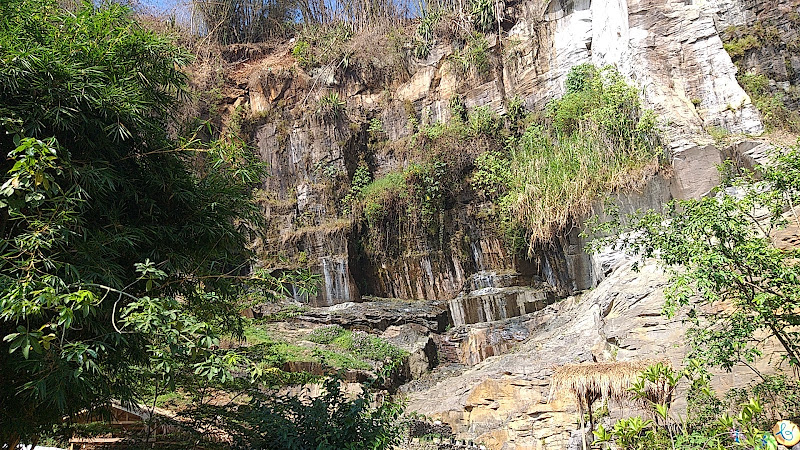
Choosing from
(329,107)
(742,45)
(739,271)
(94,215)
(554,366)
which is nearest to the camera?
(94,215)

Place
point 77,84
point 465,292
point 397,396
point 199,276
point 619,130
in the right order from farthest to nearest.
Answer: point 465,292, point 619,130, point 397,396, point 199,276, point 77,84

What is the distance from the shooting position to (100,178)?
3.67m

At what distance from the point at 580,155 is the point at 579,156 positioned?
0.03 meters

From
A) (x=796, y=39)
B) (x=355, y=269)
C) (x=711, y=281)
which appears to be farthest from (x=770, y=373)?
(x=355, y=269)

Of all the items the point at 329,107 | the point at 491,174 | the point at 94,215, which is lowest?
the point at 94,215

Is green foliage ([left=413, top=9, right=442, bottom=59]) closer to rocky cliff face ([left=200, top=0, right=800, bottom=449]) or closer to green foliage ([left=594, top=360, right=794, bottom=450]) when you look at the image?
rocky cliff face ([left=200, top=0, right=800, bottom=449])

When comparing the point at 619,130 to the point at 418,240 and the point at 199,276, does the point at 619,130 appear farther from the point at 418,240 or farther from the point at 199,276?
the point at 199,276

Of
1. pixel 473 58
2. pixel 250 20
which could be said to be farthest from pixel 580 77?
pixel 250 20

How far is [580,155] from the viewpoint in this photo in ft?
39.1

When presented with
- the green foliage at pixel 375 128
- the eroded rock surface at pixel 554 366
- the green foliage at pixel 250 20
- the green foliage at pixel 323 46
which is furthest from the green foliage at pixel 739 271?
the green foliage at pixel 250 20

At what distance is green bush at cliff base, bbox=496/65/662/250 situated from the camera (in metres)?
11.3

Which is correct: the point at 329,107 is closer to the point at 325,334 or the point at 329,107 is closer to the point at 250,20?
the point at 250,20

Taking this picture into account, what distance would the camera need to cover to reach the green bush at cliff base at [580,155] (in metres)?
11.3

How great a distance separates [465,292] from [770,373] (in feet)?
26.0
